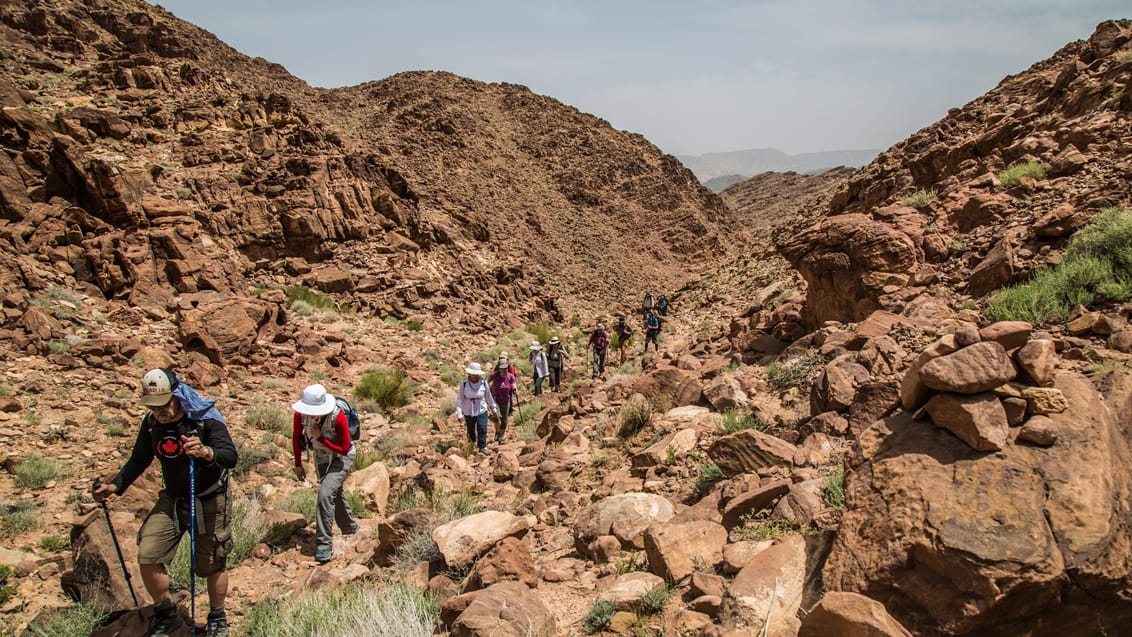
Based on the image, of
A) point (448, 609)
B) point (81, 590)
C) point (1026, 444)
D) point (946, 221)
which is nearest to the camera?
point (1026, 444)

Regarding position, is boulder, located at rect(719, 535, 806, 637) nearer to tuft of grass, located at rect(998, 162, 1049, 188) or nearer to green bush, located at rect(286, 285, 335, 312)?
tuft of grass, located at rect(998, 162, 1049, 188)

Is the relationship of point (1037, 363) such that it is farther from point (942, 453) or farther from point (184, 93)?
point (184, 93)

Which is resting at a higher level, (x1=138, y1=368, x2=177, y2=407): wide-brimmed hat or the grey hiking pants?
(x1=138, y1=368, x2=177, y2=407): wide-brimmed hat

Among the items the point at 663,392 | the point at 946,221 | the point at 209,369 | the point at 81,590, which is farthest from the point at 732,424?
the point at 209,369

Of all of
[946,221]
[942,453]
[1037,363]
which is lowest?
[942,453]

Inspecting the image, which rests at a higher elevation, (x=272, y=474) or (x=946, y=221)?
(x=946, y=221)

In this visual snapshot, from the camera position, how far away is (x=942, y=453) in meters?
2.83

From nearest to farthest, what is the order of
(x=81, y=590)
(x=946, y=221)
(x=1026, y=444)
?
(x=1026, y=444), (x=81, y=590), (x=946, y=221)

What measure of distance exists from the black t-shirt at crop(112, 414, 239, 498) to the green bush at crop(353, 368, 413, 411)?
23.1 ft

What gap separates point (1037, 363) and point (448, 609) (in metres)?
3.46

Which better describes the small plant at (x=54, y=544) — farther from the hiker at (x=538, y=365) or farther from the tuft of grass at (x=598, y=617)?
the hiker at (x=538, y=365)

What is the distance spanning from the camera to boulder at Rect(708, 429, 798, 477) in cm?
466

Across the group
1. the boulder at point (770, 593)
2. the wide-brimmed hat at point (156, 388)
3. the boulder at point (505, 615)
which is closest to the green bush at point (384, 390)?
the wide-brimmed hat at point (156, 388)

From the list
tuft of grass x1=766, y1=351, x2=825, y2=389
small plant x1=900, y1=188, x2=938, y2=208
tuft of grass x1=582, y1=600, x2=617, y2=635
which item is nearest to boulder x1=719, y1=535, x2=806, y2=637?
tuft of grass x1=582, y1=600, x2=617, y2=635
